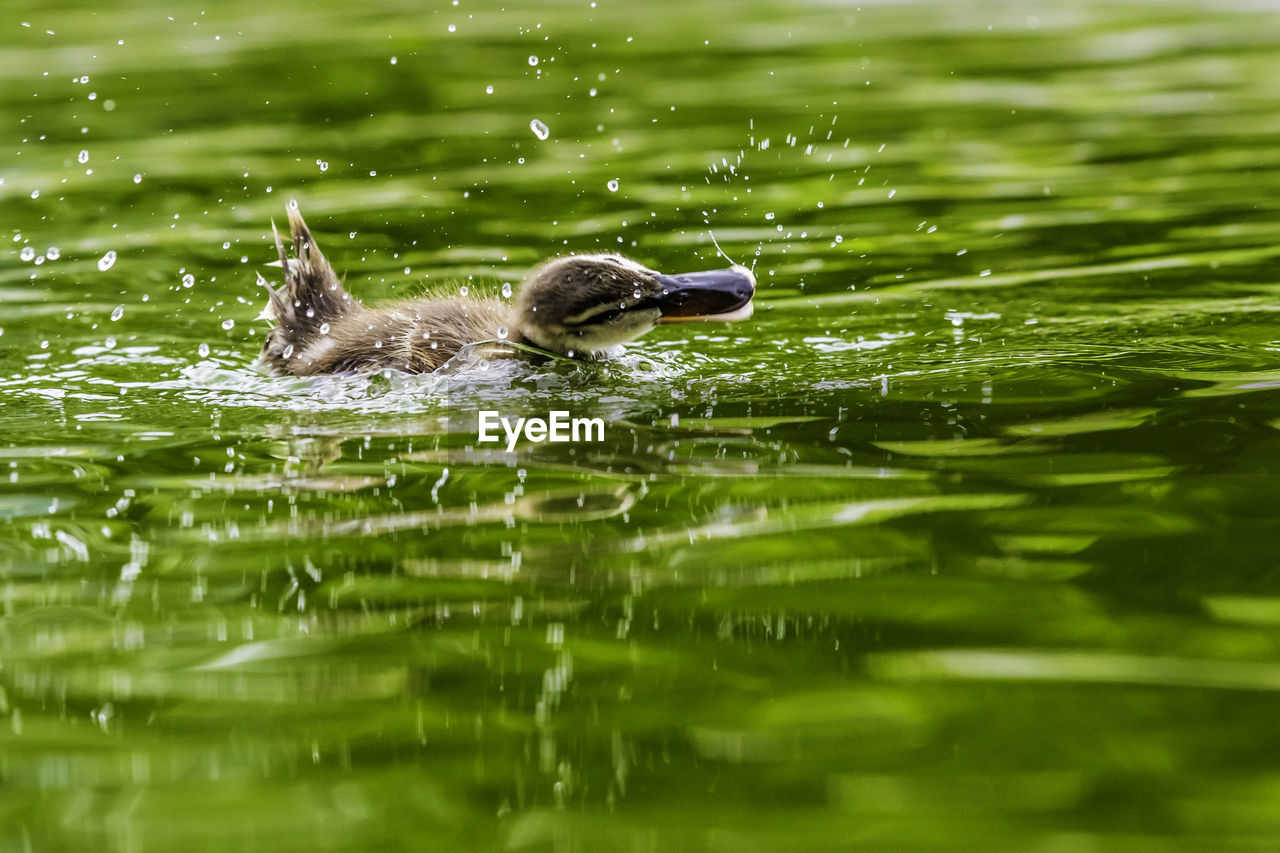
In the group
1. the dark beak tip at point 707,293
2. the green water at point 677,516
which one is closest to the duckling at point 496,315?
the dark beak tip at point 707,293

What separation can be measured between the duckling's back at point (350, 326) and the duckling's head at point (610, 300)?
0.77ft

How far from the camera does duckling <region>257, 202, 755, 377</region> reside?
18.6 ft

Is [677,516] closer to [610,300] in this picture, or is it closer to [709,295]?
[709,295]

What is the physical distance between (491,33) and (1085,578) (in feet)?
39.5

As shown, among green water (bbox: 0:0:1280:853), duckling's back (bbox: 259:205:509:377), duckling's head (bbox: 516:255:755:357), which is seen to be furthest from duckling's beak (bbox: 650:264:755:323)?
duckling's back (bbox: 259:205:509:377)

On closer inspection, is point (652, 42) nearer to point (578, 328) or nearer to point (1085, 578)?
point (578, 328)

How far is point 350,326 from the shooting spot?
6.02m

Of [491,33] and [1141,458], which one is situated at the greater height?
[491,33]

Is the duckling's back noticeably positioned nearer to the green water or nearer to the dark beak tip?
the green water

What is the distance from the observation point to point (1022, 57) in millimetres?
12797

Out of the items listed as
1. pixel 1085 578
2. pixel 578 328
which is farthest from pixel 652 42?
pixel 1085 578

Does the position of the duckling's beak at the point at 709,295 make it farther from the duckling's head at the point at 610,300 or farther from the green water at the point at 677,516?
the green water at the point at 677,516

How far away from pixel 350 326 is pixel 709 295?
4.49ft

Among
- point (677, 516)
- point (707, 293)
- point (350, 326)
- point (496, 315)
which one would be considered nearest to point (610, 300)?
point (707, 293)
